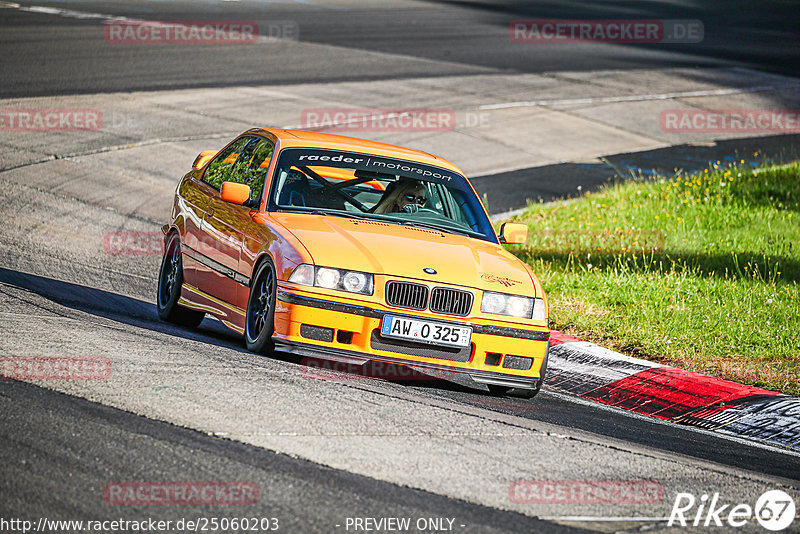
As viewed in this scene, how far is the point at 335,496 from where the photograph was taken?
4.63 meters

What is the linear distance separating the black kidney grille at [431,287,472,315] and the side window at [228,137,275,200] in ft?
5.89

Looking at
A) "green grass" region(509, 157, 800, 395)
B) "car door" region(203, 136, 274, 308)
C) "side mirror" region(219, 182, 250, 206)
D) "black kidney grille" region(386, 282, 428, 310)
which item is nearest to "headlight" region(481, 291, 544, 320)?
"black kidney grille" region(386, 282, 428, 310)

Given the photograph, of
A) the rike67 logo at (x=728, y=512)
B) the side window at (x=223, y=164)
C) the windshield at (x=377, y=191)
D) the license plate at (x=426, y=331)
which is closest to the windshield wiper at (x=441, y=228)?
the windshield at (x=377, y=191)

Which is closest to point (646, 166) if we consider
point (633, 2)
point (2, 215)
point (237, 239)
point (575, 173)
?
point (575, 173)

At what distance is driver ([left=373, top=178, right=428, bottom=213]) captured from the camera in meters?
8.45

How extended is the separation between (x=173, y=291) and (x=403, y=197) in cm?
206

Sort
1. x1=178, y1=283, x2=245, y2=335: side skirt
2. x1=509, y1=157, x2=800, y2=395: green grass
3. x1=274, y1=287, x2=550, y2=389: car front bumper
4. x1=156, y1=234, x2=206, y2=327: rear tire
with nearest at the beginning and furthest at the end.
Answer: x1=274, y1=287, x2=550, y2=389: car front bumper
x1=178, y1=283, x2=245, y2=335: side skirt
x1=156, y1=234, x2=206, y2=327: rear tire
x1=509, y1=157, x2=800, y2=395: green grass

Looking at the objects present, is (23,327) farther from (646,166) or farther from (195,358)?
(646,166)

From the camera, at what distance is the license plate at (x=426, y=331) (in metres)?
6.96

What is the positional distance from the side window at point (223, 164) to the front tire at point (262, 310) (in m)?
1.79

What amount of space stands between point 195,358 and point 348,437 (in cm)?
166

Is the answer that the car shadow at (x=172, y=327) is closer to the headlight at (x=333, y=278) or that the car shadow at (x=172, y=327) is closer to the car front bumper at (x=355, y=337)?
the car front bumper at (x=355, y=337)

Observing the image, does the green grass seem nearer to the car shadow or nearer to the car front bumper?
the car shadow

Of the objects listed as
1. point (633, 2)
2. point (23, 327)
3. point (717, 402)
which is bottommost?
point (717, 402)
